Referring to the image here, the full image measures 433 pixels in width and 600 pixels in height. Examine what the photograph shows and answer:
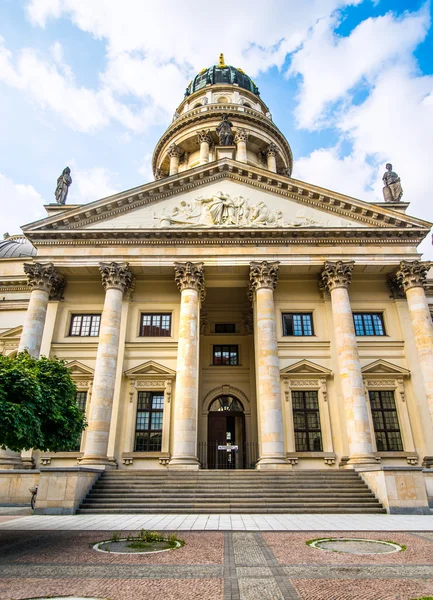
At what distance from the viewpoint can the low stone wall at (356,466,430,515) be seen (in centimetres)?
1555

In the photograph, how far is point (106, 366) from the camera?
22.2 metres

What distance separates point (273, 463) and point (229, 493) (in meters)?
3.61

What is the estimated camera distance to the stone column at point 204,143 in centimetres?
4025

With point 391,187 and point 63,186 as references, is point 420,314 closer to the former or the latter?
point 391,187

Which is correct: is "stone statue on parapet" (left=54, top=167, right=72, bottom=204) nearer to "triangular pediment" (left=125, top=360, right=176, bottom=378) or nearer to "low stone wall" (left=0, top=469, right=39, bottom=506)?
"triangular pediment" (left=125, top=360, right=176, bottom=378)

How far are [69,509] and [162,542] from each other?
24.0 feet

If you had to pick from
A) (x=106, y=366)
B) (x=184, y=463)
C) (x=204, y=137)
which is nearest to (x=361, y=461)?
(x=184, y=463)

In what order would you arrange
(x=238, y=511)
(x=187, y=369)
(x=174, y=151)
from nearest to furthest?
(x=238, y=511)
(x=187, y=369)
(x=174, y=151)

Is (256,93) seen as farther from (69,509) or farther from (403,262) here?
(69,509)

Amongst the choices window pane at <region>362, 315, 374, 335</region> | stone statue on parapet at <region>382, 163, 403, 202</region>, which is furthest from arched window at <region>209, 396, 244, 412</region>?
stone statue on parapet at <region>382, 163, 403, 202</region>

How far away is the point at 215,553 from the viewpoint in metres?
8.45

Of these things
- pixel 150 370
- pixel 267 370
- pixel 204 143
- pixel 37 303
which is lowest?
pixel 267 370

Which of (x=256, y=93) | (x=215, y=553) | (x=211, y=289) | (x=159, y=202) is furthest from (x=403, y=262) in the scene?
(x=256, y=93)

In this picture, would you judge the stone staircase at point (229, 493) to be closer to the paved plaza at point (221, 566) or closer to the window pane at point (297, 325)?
the paved plaza at point (221, 566)
